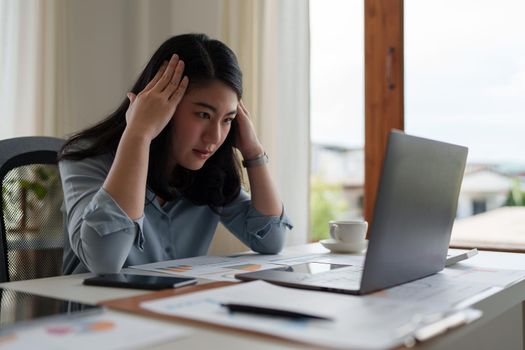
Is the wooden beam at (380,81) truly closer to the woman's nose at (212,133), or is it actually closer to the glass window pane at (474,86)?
the glass window pane at (474,86)

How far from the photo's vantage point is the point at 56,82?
8.17ft

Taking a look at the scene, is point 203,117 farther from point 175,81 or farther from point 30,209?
point 30,209

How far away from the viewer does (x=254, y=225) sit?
1.45 m

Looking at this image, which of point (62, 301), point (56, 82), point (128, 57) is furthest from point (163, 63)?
point (128, 57)

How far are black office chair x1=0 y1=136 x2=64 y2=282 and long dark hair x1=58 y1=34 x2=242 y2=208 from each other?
0.06 metres

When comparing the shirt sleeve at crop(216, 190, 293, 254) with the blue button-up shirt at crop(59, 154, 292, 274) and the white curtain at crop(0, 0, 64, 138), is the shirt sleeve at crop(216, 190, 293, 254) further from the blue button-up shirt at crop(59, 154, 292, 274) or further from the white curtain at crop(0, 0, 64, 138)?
the white curtain at crop(0, 0, 64, 138)

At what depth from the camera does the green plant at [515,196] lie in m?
Answer: 2.19

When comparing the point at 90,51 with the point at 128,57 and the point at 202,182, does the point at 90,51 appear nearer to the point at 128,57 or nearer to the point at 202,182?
the point at 128,57

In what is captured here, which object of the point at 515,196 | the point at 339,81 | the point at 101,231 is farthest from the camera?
the point at 339,81

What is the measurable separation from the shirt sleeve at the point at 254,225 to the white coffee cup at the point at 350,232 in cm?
13

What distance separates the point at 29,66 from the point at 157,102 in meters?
1.43

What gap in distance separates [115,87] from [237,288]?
2068mm

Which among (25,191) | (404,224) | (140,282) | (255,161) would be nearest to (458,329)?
(404,224)

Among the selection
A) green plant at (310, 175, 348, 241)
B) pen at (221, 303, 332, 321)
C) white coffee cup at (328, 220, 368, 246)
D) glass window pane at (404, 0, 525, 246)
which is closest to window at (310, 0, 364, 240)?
glass window pane at (404, 0, 525, 246)
